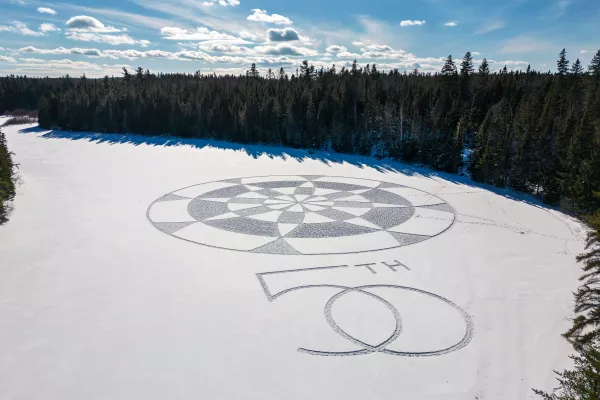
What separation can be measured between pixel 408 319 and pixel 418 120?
92.1 feet

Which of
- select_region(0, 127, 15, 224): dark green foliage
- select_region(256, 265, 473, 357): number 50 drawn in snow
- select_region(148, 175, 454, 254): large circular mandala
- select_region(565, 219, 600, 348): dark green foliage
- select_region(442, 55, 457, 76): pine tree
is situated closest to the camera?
select_region(565, 219, 600, 348): dark green foliage

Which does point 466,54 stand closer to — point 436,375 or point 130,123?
point 130,123

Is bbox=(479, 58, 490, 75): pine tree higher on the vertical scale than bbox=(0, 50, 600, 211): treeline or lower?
higher

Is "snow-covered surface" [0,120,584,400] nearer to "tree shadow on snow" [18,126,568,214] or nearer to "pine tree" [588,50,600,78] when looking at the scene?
"tree shadow on snow" [18,126,568,214]

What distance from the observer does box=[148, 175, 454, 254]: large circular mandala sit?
17312 millimetres

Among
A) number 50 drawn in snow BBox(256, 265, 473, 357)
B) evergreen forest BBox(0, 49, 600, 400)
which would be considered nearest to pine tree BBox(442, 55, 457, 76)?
evergreen forest BBox(0, 49, 600, 400)

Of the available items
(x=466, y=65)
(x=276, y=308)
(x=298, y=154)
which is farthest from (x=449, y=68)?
(x=276, y=308)

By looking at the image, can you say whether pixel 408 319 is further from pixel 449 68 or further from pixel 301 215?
pixel 449 68

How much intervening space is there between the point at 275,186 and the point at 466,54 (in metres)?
50.1

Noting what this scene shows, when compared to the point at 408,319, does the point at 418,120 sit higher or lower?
higher

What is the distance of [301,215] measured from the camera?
68.0ft

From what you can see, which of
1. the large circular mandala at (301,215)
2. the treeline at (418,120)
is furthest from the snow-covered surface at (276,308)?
the treeline at (418,120)

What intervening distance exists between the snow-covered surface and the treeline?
559 cm

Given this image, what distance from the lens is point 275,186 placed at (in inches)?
1040
